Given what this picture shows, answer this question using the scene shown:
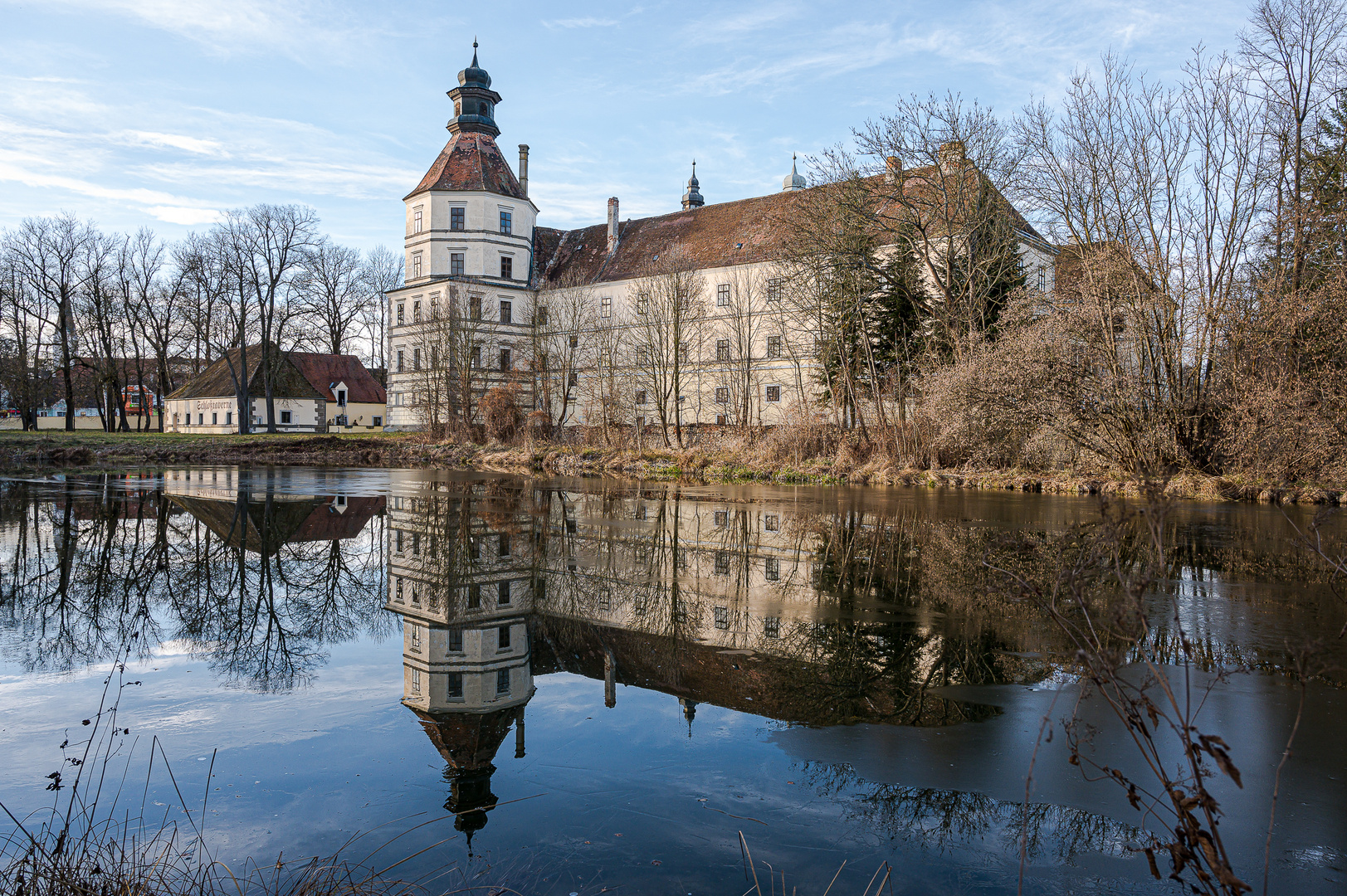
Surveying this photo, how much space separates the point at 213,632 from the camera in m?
6.89

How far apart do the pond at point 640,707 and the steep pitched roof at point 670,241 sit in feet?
125

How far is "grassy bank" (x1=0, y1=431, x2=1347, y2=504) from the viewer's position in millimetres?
20125

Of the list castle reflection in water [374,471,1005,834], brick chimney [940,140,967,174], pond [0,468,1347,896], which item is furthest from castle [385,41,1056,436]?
pond [0,468,1347,896]

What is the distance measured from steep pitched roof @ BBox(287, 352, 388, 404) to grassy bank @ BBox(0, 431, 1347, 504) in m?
16.7

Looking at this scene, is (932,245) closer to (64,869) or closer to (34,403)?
(64,869)

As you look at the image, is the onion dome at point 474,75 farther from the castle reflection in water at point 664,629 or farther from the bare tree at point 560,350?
the castle reflection in water at point 664,629

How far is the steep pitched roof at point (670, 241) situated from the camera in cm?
5050

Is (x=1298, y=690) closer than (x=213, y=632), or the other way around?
(x=1298, y=690)

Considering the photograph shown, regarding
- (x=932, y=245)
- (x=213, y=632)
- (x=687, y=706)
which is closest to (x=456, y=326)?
(x=932, y=245)

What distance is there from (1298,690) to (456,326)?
125 feet

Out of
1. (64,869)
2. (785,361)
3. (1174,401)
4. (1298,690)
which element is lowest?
(1298,690)

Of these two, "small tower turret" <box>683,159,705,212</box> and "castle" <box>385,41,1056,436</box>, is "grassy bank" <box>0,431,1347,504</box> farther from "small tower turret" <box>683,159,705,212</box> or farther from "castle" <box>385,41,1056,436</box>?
"small tower turret" <box>683,159,705,212</box>

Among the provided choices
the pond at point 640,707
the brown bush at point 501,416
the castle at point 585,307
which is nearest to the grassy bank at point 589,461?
the brown bush at point 501,416

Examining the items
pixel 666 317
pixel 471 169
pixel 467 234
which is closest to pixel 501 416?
pixel 666 317
